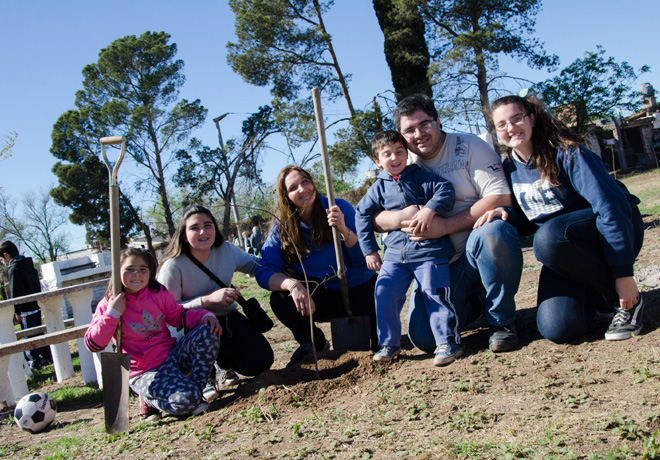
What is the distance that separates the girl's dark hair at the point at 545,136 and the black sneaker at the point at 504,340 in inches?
35.1

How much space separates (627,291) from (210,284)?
2.66m

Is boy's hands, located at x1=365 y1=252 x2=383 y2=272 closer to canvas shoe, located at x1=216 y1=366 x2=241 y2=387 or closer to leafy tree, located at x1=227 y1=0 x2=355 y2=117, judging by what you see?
canvas shoe, located at x1=216 y1=366 x2=241 y2=387

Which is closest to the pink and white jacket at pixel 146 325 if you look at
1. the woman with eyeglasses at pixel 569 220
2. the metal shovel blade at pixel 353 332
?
the metal shovel blade at pixel 353 332

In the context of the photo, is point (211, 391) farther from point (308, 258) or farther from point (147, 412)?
point (308, 258)

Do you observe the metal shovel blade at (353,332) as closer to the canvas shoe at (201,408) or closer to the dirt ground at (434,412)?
the dirt ground at (434,412)

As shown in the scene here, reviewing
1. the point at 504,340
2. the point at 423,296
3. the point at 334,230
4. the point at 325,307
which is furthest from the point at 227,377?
the point at 504,340

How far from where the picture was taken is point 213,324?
11.5 feet

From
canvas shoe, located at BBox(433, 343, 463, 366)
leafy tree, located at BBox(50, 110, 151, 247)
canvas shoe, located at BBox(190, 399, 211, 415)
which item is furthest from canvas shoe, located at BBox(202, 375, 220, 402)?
leafy tree, located at BBox(50, 110, 151, 247)

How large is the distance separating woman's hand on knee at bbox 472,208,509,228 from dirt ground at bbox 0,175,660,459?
30.5 inches

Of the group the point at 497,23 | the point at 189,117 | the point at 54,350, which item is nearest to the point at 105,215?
the point at 189,117

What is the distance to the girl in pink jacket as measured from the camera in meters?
3.32

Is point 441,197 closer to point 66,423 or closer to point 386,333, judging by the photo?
point 386,333

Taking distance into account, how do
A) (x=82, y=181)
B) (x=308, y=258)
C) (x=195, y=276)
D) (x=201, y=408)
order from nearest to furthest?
(x=201, y=408)
(x=195, y=276)
(x=308, y=258)
(x=82, y=181)

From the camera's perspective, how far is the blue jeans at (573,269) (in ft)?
9.77
